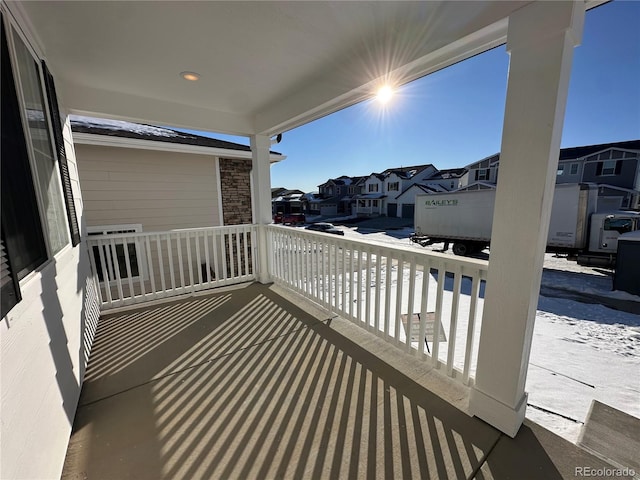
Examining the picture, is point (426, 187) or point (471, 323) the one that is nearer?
point (471, 323)

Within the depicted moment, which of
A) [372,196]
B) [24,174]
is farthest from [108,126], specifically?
[372,196]

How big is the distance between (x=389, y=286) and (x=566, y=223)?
10514 millimetres

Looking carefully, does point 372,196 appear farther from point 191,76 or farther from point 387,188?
point 191,76

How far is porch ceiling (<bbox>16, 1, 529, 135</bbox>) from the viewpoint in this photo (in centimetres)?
165

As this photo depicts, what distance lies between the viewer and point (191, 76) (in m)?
2.59

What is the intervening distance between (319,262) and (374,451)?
6.72 ft

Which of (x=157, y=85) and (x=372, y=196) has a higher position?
(x=157, y=85)

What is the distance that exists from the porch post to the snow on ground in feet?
5.57

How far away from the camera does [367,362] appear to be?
7.43 feet

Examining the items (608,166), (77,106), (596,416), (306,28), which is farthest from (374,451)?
(608,166)

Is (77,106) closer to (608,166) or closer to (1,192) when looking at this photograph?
(1,192)

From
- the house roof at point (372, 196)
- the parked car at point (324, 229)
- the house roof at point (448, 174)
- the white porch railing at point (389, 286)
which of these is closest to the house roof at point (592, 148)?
the house roof at point (448, 174)

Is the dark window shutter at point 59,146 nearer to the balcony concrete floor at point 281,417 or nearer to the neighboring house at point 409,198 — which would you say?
the balcony concrete floor at point 281,417

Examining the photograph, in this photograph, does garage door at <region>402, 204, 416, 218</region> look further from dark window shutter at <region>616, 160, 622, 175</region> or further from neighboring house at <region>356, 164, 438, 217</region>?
dark window shutter at <region>616, 160, 622, 175</region>
